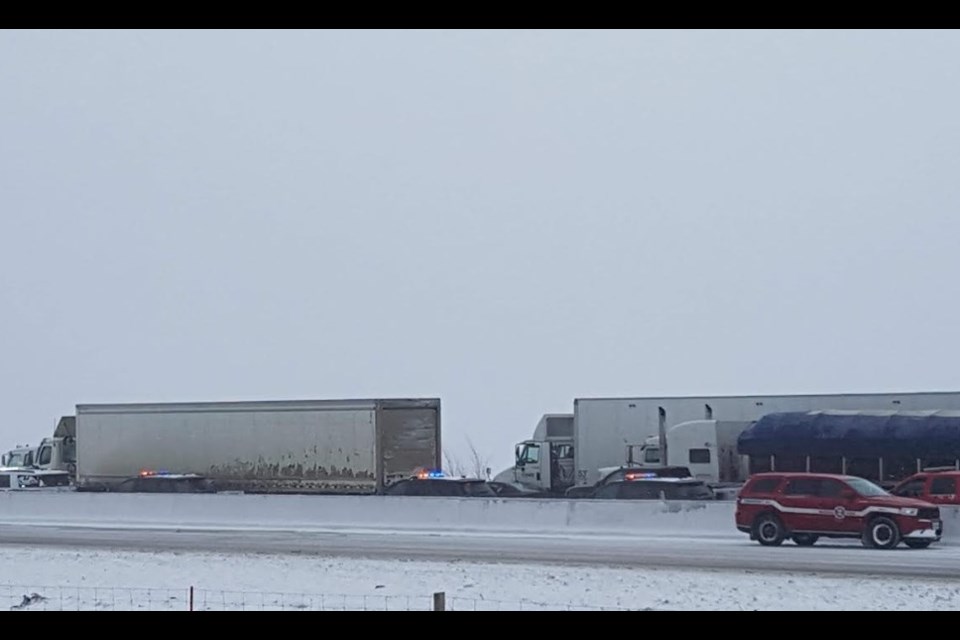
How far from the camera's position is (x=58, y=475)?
53781mm

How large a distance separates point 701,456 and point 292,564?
20106 mm

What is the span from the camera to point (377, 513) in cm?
3950

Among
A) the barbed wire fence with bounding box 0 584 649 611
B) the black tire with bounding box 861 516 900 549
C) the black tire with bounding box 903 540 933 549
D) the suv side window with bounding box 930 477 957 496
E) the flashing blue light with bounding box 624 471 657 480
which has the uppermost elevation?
the flashing blue light with bounding box 624 471 657 480

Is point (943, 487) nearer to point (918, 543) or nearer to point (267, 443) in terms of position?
point (918, 543)

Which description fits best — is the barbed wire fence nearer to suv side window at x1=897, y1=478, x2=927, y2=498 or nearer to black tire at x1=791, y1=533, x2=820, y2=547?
black tire at x1=791, y1=533, x2=820, y2=547

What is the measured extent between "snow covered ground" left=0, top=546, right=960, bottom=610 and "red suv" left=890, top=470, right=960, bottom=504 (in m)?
10.2

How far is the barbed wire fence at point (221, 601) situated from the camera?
21.0 metres

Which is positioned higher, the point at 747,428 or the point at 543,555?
the point at 747,428

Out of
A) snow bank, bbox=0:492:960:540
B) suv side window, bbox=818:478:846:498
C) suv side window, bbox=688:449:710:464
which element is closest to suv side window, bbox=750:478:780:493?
suv side window, bbox=818:478:846:498

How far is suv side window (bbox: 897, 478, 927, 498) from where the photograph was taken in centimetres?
3319

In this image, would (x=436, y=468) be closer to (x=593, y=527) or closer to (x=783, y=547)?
(x=593, y=527)

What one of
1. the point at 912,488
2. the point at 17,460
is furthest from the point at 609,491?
the point at 17,460

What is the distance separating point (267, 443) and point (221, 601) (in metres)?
23.9
